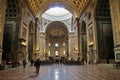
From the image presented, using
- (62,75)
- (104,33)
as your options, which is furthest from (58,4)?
(62,75)

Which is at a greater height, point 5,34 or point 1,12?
point 1,12

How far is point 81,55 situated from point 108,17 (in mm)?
12129

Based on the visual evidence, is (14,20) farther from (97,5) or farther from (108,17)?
(108,17)

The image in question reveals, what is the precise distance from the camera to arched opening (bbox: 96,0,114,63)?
63.2ft

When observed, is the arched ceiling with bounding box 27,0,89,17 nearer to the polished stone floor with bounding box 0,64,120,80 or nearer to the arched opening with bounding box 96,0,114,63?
the arched opening with bounding box 96,0,114,63

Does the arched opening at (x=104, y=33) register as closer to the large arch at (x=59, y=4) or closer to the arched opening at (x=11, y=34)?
the large arch at (x=59, y=4)

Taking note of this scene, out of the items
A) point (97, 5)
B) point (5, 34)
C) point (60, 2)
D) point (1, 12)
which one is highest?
point (60, 2)

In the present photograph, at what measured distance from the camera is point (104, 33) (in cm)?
2005

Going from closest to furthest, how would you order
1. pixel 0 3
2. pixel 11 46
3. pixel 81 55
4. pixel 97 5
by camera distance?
pixel 0 3 → pixel 11 46 → pixel 97 5 → pixel 81 55

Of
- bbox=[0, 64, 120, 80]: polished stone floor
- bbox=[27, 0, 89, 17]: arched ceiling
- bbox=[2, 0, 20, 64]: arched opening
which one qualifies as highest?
bbox=[27, 0, 89, 17]: arched ceiling

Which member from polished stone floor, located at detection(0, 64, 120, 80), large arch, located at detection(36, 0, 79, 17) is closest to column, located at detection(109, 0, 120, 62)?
polished stone floor, located at detection(0, 64, 120, 80)

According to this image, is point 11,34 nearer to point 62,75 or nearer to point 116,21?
point 62,75

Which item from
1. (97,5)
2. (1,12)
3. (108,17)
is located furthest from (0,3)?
(108,17)

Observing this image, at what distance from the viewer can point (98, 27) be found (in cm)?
2025
